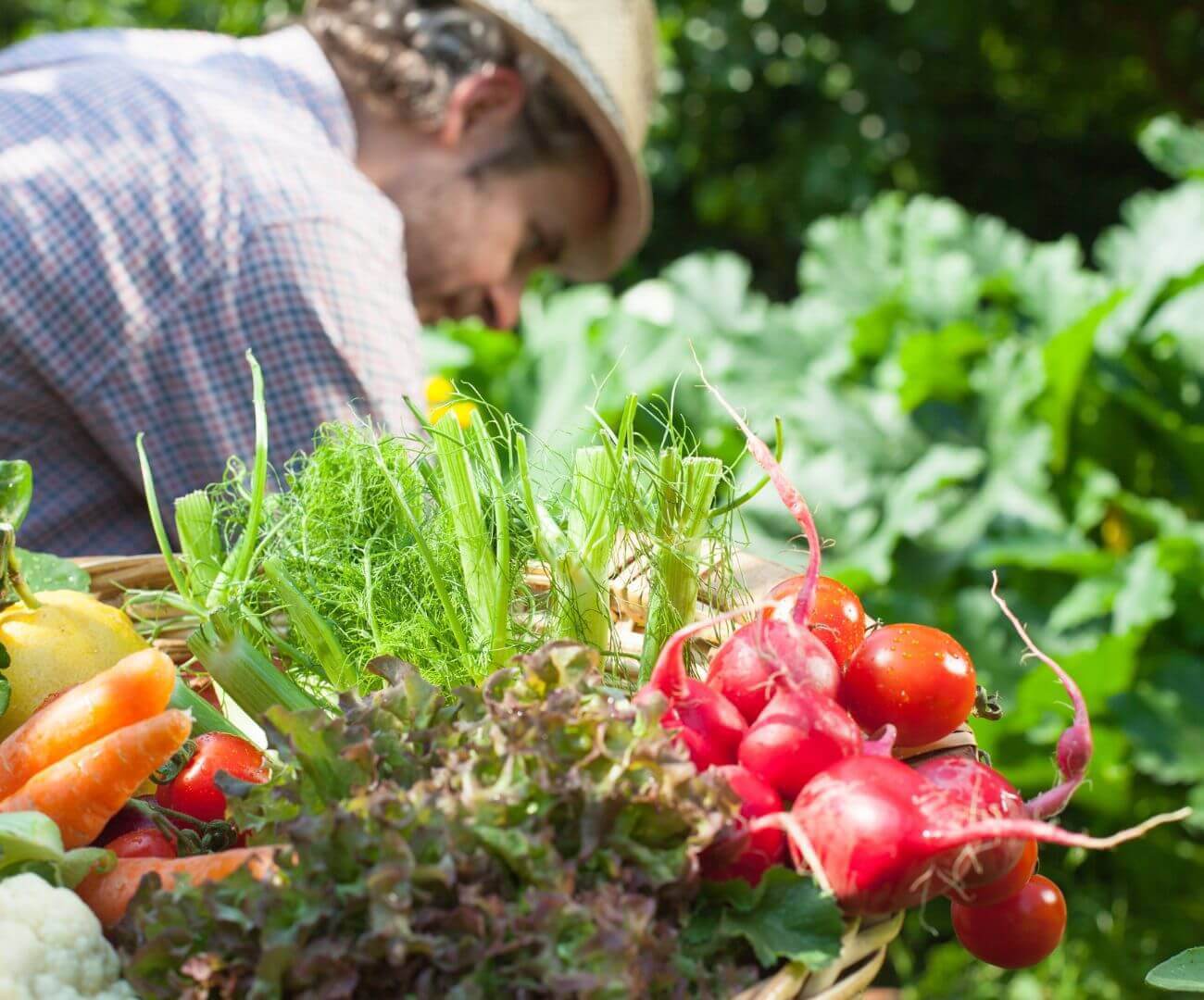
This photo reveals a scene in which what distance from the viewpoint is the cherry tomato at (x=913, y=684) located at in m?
0.97

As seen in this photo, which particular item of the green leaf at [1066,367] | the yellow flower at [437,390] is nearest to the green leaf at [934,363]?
the green leaf at [1066,367]

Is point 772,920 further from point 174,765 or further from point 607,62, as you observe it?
point 607,62

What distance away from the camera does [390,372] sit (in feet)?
5.84

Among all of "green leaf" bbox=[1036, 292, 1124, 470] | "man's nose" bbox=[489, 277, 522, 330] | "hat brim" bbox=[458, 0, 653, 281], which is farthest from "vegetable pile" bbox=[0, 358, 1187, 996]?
"green leaf" bbox=[1036, 292, 1124, 470]

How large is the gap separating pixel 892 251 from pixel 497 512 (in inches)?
119

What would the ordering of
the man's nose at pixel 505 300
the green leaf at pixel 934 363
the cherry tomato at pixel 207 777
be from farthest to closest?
the green leaf at pixel 934 363, the man's nose at pixel 505 300, the cherry tomato at pixel 207 777

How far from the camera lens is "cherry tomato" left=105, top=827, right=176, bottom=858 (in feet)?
3.12

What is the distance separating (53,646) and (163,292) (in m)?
0.67

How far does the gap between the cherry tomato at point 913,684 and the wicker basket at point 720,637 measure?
0.04 m

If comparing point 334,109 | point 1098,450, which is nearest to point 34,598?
point 334,109

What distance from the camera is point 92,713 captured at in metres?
0.99

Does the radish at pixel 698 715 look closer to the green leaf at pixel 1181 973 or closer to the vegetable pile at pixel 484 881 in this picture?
the vegetable pile at pixel 484 881

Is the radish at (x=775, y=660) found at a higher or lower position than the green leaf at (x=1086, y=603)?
higher

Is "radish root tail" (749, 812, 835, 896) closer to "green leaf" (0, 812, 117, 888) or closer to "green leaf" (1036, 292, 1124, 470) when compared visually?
"green leaf" (0, 812, 117, 888)
